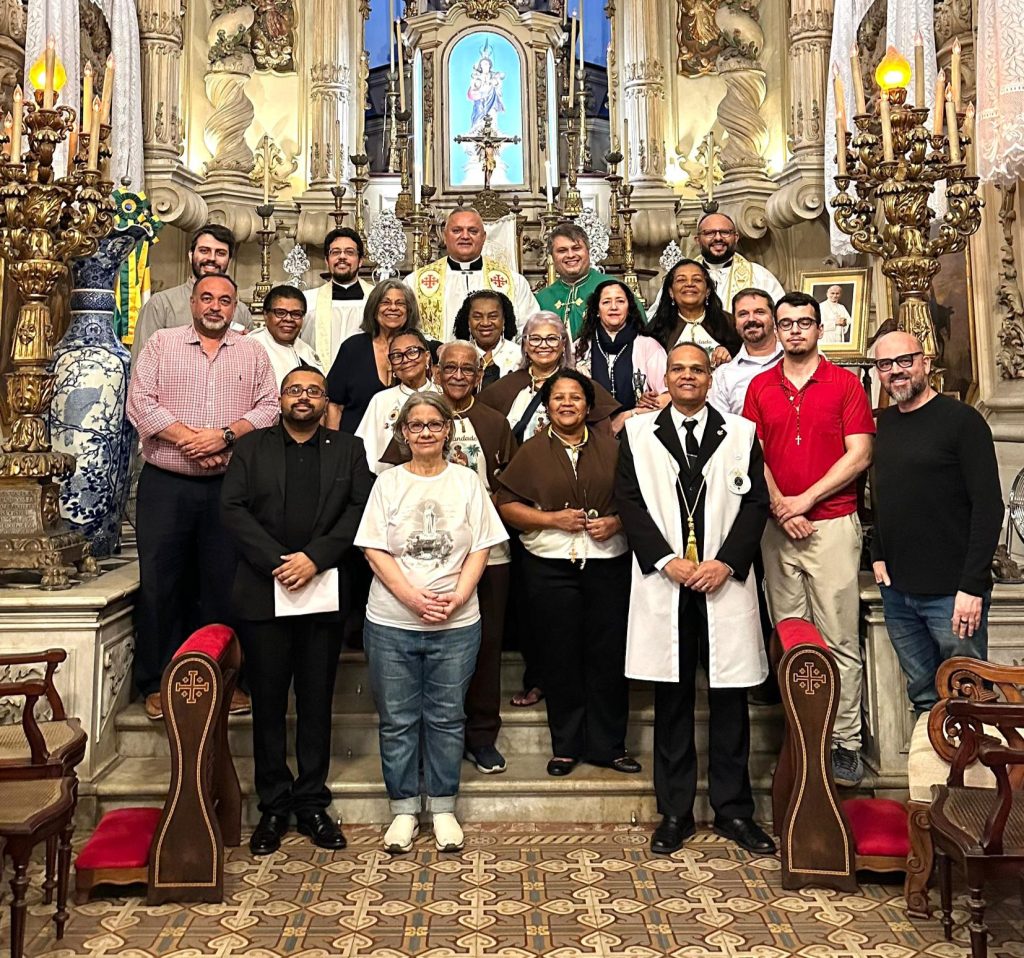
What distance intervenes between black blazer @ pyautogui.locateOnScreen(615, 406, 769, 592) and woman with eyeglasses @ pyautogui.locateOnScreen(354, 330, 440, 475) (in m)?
0.93

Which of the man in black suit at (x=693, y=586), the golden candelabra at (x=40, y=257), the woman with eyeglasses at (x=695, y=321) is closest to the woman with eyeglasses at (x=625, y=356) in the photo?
the woman with eyeglasses at (x=695, y=321)

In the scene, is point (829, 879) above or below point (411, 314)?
below

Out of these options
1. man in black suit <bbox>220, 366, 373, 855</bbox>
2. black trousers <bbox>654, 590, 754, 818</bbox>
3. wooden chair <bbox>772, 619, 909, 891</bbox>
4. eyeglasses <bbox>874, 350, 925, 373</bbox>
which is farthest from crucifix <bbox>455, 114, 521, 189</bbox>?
wooden chair <bbox>772, 619, 909, 891</bbox>

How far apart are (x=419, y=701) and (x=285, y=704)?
19.8 inches

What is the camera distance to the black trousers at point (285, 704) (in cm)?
393

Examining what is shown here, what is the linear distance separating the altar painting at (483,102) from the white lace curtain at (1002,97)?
207 inches

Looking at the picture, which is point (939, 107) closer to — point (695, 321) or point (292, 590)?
point (695, 321)

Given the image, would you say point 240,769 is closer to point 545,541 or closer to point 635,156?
point 545,541

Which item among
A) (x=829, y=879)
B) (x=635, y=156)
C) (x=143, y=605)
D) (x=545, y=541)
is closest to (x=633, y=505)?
(x=545, y=541)

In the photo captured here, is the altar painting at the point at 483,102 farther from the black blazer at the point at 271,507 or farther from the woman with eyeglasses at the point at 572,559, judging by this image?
the black blazer at the point at 271,507

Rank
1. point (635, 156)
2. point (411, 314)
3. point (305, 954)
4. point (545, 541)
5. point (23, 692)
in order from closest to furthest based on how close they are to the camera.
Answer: point (305, 954), point (23, 692), point (545, 541), point (411, 314), point (635, 156)

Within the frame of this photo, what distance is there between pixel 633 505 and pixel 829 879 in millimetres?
1409

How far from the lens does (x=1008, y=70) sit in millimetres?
4859

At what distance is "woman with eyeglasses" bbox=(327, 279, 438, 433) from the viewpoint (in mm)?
4793
